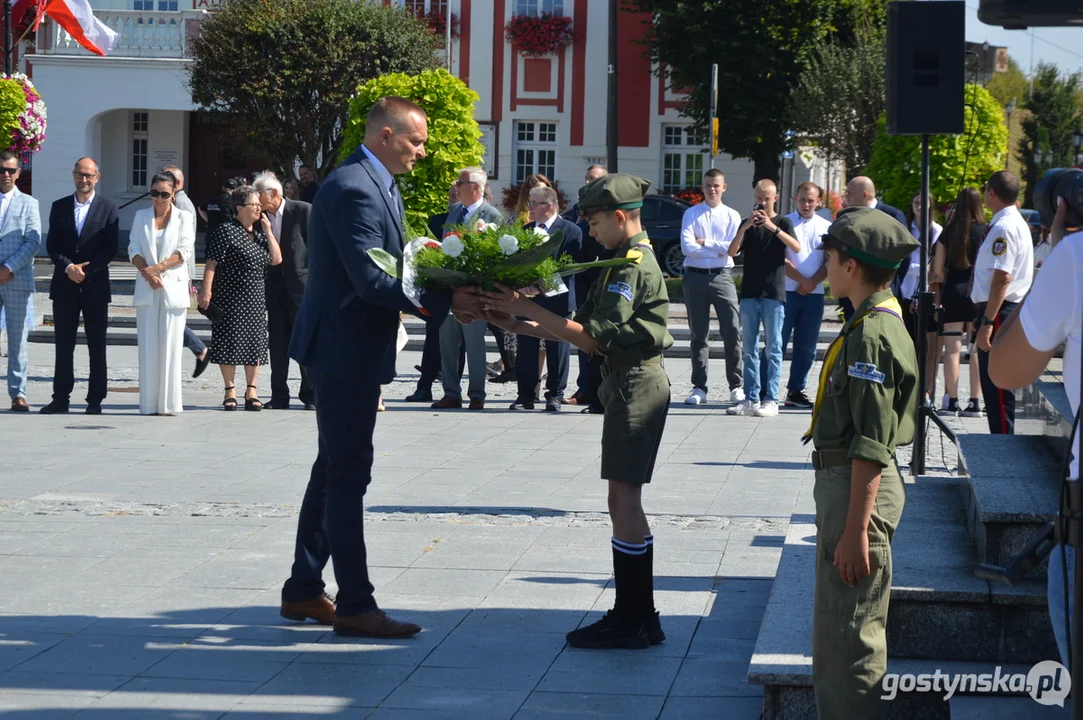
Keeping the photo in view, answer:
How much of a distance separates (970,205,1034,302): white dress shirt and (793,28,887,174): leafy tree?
806 inches

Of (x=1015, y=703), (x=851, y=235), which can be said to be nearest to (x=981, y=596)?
(x=1015, y=703)

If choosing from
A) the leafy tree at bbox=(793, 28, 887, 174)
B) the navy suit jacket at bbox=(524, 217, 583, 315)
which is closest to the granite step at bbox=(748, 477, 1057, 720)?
the navy suit jacket at bbox=(524, 217, 583, 315)

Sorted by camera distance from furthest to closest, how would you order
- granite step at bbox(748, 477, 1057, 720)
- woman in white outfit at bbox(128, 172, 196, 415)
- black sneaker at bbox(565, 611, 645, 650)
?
woman in white outfit at bbox(128, 172, 196, 415) < black sneaker at bbox(565, 611, 645, 650) < granite step at bbox(748, 477, 1057, 720)

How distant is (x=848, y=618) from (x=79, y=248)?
29.8 feet

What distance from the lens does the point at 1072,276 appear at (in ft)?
11.1

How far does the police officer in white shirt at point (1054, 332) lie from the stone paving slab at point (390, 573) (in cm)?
151

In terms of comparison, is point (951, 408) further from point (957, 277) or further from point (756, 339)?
point (756, 339)

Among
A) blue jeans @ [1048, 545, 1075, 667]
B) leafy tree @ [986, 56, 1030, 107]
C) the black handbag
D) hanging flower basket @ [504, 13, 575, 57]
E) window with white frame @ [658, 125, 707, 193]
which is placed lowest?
blue jeans @ [1048, 545, 1075, 667]

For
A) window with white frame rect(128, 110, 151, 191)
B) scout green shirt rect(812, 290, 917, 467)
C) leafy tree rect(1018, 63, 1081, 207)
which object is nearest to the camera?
scout green shirt rect(812, 290, 917, 467)

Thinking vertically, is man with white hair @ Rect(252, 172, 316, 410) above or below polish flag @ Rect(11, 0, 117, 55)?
below

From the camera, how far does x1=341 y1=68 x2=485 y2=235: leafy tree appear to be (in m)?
18.9

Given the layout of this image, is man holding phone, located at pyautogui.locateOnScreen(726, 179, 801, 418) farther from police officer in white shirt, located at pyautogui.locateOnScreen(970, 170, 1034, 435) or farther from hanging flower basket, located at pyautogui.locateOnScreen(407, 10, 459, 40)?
hanging flower basket, located at pyautogui.locateOnScreen(407, 10, 459, 40)

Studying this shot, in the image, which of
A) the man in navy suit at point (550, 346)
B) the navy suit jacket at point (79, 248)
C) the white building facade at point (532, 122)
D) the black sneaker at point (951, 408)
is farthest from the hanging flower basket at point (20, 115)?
the white building facade at point (532, 122)

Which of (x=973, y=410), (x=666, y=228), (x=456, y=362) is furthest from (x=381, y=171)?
(x=666, y=228)
